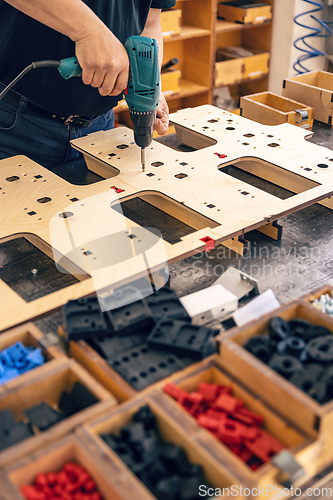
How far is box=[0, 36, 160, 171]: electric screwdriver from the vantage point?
1594 millimetres

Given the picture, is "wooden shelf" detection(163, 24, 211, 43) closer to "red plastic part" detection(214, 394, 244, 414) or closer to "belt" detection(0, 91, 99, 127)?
"belt" detection(0, 91, 99, 127)

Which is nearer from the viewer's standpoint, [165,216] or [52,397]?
[52,397]

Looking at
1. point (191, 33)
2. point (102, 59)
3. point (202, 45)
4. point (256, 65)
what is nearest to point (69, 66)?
point (102, 59)

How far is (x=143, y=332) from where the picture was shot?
3.72 ft

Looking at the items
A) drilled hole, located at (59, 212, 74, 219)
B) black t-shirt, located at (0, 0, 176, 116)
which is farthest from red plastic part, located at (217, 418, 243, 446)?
black t-shirt, located at (0, 0, 176, 116)

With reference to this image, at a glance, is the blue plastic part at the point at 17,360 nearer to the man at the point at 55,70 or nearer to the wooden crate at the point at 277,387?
the wooden crate at the point at 277,387

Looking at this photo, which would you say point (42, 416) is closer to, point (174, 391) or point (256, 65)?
point (174, 391)

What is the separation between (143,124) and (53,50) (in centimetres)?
44

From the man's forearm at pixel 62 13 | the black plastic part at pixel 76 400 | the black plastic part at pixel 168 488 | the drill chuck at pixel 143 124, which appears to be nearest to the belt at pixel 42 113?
the drill chuck at pixel 143 124

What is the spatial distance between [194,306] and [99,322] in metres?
0.27

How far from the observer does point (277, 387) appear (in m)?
0.90

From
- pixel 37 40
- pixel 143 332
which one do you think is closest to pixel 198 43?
pixel 37 40

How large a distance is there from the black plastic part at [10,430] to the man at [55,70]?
111 centimetres

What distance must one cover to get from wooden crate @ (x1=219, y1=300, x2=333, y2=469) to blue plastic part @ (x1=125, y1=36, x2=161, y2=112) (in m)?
0.94
